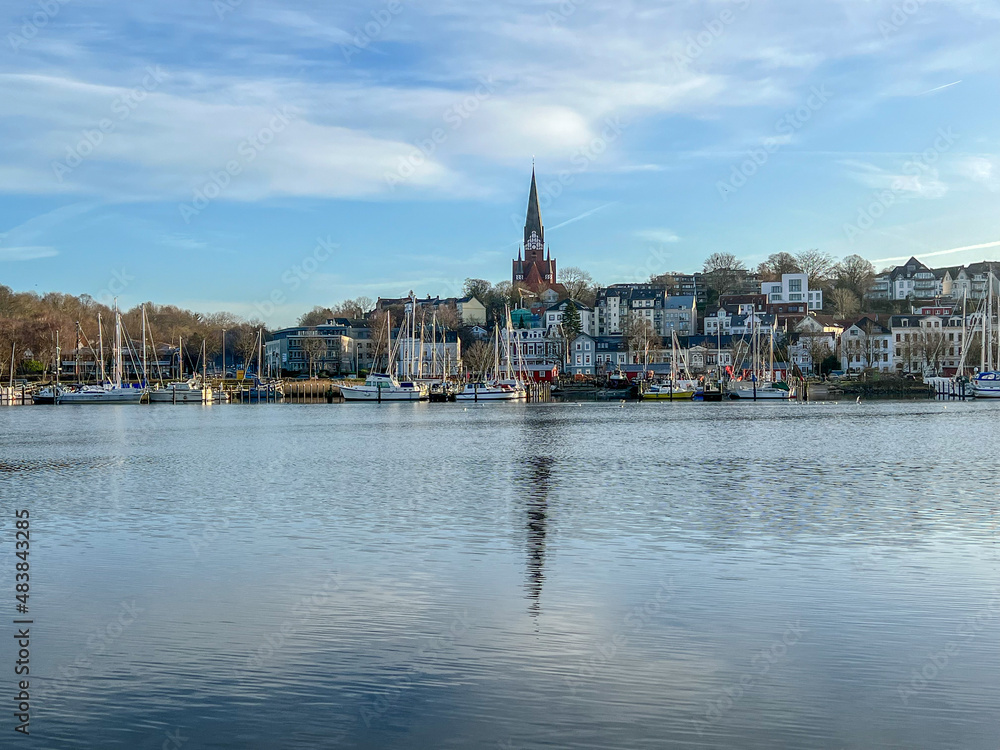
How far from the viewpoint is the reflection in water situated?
52.8 feet

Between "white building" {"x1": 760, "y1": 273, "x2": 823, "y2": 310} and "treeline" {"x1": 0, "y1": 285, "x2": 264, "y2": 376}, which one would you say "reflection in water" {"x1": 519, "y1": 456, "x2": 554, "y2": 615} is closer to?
"treeline" {"x1": 0, "y1": 285, "x2": 264, "y2": 376}

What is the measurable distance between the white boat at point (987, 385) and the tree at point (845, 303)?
72124 millimetres

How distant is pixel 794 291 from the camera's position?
189 m

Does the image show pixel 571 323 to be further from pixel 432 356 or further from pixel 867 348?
pixel 867 348

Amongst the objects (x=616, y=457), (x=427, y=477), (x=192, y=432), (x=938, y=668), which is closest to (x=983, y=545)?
(x=938, y=668)

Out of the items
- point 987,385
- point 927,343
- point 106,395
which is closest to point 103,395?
point 106,395

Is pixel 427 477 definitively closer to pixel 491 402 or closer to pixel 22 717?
pixel 22 717

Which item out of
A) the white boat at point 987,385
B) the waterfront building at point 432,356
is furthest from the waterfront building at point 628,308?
the white boat at point 987,385

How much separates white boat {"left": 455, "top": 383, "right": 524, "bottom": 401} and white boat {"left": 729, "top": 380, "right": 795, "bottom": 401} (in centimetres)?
2462

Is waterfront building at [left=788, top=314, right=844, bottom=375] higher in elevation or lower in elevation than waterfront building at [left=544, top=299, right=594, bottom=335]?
lower

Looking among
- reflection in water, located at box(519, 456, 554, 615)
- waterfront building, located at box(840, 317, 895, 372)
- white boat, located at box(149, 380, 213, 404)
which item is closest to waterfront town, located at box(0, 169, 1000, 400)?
waterfront building, located at box(840, 317, 895, 372)

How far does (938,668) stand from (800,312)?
176 m

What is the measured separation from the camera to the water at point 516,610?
398 inches

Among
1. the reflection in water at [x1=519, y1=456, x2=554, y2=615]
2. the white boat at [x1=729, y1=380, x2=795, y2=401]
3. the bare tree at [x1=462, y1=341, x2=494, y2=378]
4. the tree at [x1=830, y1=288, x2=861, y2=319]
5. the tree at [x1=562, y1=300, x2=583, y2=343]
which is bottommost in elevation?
the reflection in water at [x1=519, y1=456, x2=554, y2=615]
